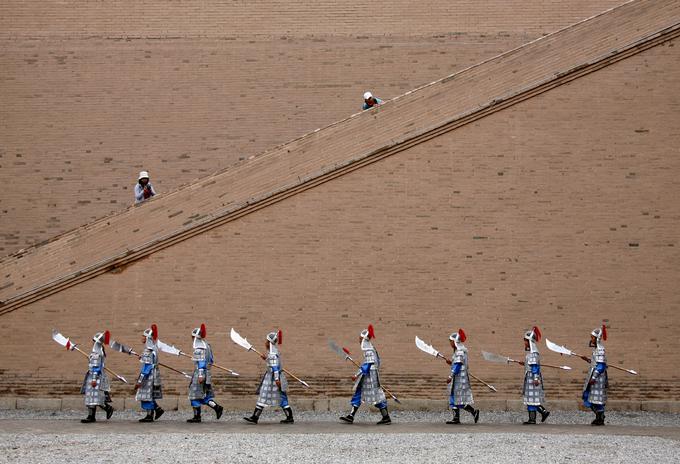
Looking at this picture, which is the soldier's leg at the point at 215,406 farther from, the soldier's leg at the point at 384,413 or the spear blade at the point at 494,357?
the spear blade at the point at 494,357

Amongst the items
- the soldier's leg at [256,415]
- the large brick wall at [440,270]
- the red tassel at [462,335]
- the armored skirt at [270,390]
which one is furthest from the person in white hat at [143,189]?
the red tassel at [462,335]

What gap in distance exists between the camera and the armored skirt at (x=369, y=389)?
14312 mm

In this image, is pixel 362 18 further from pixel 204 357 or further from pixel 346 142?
pixel 204 357

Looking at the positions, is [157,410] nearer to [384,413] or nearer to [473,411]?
[384,413]

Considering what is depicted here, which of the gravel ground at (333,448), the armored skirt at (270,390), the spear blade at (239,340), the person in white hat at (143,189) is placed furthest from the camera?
the person in white hat at (143,189)

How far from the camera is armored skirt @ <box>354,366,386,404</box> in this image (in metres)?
14.3

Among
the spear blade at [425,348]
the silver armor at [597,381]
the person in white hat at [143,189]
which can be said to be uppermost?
the person in white hat at [143,189]

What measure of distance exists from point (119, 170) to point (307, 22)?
4.94m

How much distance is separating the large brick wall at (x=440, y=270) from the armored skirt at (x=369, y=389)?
1.43 metres

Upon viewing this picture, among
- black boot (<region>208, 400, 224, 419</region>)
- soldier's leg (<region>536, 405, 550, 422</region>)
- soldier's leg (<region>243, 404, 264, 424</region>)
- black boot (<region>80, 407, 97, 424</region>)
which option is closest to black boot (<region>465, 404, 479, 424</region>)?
soldier's leg (<region>536, 405, 550, 422</region>)

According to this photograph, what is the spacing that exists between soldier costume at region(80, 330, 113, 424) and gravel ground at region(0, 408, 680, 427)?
48 centimetres

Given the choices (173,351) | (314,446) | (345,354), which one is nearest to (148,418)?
(173,351)

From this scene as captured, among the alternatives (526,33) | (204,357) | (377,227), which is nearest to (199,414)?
(204,357)

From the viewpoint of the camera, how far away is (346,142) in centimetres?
1605
